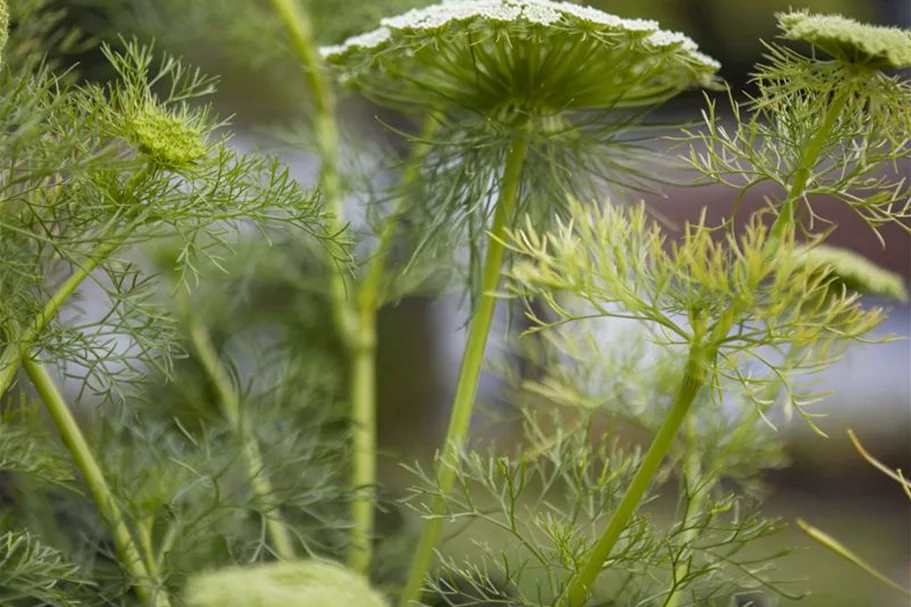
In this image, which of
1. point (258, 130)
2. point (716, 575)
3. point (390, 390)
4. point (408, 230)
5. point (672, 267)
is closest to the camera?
point (672, 267)

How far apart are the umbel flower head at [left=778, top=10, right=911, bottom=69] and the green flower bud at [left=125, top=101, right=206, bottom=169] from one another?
0.22 metres

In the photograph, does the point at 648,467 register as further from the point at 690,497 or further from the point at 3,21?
the point at 3,21

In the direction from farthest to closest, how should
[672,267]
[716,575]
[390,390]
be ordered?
1. [390,390]
2. [716,575]
3. [672,267]

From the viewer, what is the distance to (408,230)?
1.88 ft

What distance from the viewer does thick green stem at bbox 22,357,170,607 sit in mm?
423

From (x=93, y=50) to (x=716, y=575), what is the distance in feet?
2.00

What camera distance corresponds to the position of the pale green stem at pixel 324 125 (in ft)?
1.93

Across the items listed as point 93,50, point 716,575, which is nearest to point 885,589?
point 716,575

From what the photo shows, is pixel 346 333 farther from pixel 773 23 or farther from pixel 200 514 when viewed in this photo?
pixel 773 23

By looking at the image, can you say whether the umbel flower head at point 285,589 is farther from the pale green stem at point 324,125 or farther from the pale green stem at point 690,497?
the pale green stem at point 324,125

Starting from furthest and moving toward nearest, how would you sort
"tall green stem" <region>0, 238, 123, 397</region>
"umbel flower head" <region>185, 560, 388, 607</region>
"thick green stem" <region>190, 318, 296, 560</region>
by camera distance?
"thick green stem" <region>190, 318, 296, 560</region>
"tall green stem" <region>0, 238, 123, 397</region>
"umbel flower head" <region>185, 560, 388, 607</region>

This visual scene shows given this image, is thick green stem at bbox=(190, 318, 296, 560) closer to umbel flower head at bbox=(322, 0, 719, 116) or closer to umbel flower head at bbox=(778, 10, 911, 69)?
umbel flower head at bbox=(322, 0, 719, 116)

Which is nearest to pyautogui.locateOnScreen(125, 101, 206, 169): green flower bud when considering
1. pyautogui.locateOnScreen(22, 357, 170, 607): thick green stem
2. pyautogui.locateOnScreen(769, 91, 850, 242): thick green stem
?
pyautogui.locateOnScreen(22, 357, 170, 607): thick green stem

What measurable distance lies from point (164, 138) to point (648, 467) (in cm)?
21
